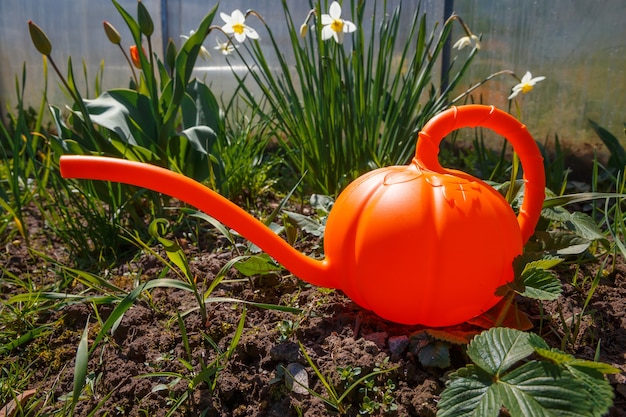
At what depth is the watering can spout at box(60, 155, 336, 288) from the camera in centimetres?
89

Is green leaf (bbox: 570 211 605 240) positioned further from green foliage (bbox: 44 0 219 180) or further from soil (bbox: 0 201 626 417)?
green foliage (bbox: 44 0 219 180)

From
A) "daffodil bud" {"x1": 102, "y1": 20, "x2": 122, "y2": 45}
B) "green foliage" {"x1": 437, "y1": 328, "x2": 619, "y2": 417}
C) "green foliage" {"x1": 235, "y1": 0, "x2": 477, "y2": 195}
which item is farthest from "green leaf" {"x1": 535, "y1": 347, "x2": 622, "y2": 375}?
"daffodil bud" {"x1": 102, "y1": 20, "x2": 122, "y2": 45}

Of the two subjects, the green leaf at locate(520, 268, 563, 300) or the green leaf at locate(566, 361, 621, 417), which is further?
the green leaf at locate(520, 268, 563, 300)

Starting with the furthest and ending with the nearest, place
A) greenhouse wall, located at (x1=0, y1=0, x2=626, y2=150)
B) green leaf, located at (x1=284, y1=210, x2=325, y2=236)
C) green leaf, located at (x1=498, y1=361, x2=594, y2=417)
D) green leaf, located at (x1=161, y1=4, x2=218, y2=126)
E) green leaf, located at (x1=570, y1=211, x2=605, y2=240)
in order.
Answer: greenhouse wall, located at (x1=0, y1=0, x2=626, y2=150), green leaf, located at (x1=161, y1=4, x2=218, y2=126), green leaf, located at (x1=284, y1=210, x2=325, y2=236), green leaf, located at (x1=570, y1=211, x2=605, y2=240), green leaf, located at (x1=498, y1=361, x2=594, y2=417)

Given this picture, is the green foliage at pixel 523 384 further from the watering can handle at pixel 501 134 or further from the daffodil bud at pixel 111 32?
the daffodil bud at pixel 111 32

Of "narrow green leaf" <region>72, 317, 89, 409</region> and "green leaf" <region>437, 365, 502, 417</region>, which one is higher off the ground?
"green leaf" <region>437, 365, 502, 417</region>

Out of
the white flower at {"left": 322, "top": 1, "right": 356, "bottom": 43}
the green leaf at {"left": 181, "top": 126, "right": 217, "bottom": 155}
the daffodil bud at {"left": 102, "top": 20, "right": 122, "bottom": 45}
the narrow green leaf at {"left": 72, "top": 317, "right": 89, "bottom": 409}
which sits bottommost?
the narrow green leaf at {"left": 72, "top": 317, "right": 89, "bottom": 409}

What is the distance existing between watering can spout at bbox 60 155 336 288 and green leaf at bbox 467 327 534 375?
0.33 metres

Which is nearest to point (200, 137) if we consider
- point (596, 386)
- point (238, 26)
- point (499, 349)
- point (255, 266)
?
point (238, 26)

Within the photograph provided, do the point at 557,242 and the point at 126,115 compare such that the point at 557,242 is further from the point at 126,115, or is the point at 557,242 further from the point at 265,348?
the point at 126,115

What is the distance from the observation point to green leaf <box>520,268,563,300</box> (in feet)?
2.88

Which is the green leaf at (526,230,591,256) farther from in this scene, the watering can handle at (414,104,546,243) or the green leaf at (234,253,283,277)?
the green leaf at (234,253,283,277)

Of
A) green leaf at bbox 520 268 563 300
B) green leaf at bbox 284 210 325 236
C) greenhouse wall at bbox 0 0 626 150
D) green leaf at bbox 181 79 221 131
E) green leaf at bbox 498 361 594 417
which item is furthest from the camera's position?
greenhouse wall at bbox 0 0 626 150

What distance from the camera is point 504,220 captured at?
957 millimetres
